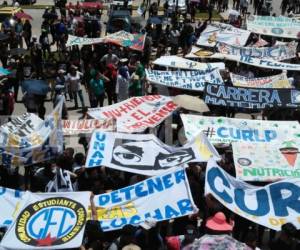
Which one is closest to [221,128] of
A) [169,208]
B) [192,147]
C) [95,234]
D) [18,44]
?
[192,147]

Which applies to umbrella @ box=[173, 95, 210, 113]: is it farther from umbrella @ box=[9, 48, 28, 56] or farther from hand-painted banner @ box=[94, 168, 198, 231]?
umbrella @ box=[9, 48, 28, 56]

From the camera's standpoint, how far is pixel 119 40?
20469 millimetres

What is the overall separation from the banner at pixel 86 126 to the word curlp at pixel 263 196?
3.31m

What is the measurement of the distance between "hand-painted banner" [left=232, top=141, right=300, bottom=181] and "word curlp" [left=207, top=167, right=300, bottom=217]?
35.1 inches

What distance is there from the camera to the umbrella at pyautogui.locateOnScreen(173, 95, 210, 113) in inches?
524

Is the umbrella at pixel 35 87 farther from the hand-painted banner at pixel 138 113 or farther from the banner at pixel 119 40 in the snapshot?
the banner at pixel 119 40

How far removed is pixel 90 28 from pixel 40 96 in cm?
853

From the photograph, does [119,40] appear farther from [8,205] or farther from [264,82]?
[8,205]

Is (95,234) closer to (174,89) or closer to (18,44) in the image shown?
(174,89)

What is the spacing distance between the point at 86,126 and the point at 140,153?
1960mm

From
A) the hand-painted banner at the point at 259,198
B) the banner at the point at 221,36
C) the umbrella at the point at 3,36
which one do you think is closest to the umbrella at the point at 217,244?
the hand-painted banner at the point at 259,198

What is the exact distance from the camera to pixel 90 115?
12648mm

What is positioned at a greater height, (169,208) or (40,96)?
(169,208)

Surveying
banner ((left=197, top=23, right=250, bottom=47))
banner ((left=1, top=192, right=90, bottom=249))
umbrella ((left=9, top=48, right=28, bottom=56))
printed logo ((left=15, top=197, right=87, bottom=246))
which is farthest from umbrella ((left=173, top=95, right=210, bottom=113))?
umbrella ((left=9, top=48, right=28, bottom=56))
